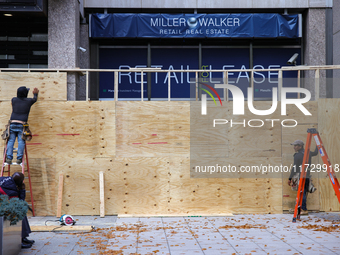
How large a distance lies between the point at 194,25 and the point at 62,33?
16.8 feet

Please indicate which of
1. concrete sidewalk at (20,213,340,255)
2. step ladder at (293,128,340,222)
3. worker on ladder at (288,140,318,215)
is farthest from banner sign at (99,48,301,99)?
concrete sidewalk at (20,213,340,255)

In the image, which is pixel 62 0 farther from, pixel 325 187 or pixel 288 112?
pixel 325 187

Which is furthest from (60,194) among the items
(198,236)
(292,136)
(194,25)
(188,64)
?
(194,25)

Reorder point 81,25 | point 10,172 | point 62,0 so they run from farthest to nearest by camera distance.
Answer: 1. point 81,25
2. point 62,0
3. point 10,172

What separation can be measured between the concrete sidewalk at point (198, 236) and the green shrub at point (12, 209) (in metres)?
0.85

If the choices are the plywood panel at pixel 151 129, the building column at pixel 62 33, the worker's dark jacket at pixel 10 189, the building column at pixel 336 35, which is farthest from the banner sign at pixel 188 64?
the worker's dark jacket at pixel 10 189

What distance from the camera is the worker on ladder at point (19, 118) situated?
372 inches

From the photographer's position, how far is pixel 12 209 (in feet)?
19.9

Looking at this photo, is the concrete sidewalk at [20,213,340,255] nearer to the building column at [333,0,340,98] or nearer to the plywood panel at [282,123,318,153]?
the plywood panel at [282,123,318,153]

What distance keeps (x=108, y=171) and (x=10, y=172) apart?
8.48 ft

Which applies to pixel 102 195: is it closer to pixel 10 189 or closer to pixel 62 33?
pixel 10 189

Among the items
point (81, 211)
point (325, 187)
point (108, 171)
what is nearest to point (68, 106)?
point (108, 171)

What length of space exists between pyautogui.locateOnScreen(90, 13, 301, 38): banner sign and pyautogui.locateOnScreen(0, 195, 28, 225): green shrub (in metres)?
9.92

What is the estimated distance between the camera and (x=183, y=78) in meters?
15.2
